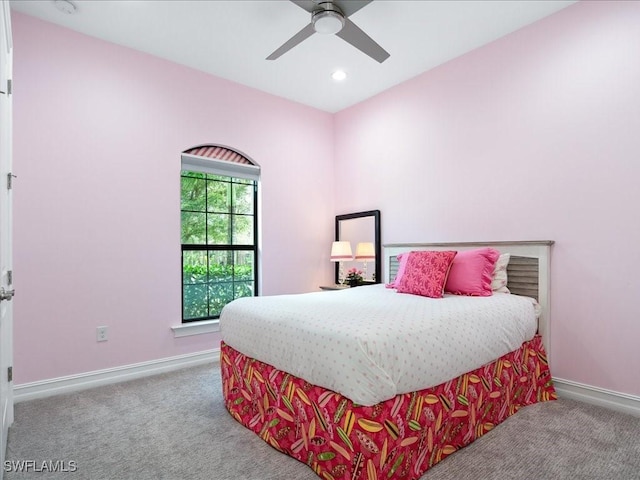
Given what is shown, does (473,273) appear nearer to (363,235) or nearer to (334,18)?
(363,235)

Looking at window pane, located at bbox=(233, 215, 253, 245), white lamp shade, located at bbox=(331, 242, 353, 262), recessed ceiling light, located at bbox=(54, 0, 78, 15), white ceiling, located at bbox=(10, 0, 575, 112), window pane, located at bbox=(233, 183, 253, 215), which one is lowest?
white lamp shade, located at bbox=(331, 242, 353, 262)

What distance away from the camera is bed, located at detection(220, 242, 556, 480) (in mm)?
1499

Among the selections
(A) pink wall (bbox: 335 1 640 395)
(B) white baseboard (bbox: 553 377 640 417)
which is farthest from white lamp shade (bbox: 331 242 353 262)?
(B) white baseboard (bbox: 553 377 640 417)

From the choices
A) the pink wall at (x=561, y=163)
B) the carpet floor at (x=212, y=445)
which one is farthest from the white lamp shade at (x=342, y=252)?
the carpet floor at (x=212, y=445)

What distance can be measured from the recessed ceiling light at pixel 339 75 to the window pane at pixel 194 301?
2414 mm

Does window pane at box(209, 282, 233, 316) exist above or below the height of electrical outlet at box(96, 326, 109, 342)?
above

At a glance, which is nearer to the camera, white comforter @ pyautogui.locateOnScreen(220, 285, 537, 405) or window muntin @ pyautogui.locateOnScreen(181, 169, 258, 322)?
white comforter @ pyautogui.locateOnScreen(220, 285, 537, 405)

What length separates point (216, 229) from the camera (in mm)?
3727

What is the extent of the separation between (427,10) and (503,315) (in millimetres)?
2157

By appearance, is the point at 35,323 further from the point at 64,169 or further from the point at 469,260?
the point at 469,260

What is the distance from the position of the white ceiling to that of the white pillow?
70.1 inches

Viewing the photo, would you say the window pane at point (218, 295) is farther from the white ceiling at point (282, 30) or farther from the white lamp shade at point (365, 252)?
the white ceiling at point (282, 30)

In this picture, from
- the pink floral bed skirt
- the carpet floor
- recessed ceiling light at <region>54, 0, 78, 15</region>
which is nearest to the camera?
the pink floral bed skirt

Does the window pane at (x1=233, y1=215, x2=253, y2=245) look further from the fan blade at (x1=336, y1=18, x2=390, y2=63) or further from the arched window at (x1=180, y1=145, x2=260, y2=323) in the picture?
the fan blade at (x1=336, y1=18, x2=390, y2=63)
